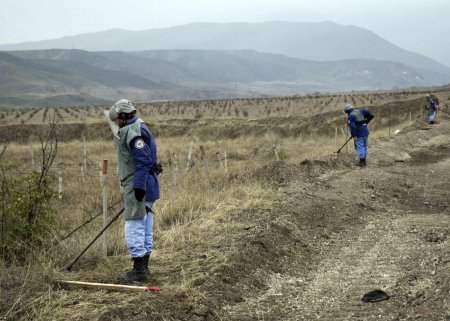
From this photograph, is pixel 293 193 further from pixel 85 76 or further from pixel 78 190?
pixel 85 76

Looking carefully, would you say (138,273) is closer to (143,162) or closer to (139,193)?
(139,193)

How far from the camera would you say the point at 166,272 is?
6.50 metres

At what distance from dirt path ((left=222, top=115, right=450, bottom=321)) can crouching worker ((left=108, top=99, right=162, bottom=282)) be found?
3.91ft

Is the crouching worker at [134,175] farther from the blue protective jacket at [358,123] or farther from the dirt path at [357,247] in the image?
the blue protective jacket at [358,123]

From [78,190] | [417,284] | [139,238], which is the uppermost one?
[139,238]

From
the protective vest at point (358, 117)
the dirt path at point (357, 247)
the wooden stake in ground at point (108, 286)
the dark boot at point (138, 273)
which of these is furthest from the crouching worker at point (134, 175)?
the protective vest at point (358, 117)

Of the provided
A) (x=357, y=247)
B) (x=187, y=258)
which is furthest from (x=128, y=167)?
(x=357, y=247)

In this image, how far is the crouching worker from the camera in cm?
593

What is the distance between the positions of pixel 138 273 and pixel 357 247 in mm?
3399

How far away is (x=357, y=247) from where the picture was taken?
788 centimetres

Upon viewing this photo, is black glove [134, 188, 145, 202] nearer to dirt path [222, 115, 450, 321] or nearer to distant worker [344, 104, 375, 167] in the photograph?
dirt path [222, 115, 450, 321]

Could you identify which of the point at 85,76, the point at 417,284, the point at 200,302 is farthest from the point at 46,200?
the point at 85,76

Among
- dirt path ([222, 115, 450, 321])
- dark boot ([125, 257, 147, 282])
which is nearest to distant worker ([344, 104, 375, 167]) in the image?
dirt path ([222, 115, 450, 321])

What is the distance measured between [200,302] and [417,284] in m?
2.38
